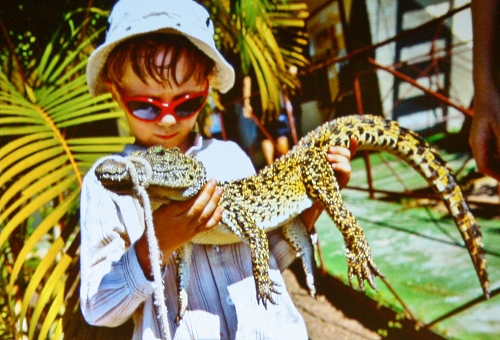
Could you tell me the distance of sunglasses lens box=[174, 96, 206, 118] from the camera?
3.31ft

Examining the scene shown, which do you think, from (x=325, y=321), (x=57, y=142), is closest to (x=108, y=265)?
(x=57, y=142)

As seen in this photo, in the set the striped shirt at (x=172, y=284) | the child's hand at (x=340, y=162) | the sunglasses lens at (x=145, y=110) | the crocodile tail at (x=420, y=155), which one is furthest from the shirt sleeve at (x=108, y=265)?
the crocodile tail at (x=420, y=155)

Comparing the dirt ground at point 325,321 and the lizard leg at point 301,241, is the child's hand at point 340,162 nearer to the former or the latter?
the lizard leg at point 301,241

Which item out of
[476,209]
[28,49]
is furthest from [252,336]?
[476,209]

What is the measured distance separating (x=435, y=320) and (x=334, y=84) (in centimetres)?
142

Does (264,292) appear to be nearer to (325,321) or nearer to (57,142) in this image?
(57,142)

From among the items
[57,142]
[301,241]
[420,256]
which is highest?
[57,142]

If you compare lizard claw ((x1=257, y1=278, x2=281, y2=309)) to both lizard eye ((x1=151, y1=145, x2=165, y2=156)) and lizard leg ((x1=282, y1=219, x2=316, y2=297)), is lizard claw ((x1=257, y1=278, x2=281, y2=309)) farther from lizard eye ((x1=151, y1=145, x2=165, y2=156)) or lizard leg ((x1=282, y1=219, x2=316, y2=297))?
lizard eye ((x1=151, y1=145, x2=165, y2=156))

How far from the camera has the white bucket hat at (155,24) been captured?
3.20ft

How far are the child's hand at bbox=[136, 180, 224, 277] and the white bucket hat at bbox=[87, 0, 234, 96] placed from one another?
40 centimetres

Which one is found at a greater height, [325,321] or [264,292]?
[264,292]

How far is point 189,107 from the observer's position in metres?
1.03

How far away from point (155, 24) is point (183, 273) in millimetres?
672

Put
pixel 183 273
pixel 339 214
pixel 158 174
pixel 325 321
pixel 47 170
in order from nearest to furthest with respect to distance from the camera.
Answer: pixel 158 174 → pixel 183 273 → pixel 339 214 → pixel 47 170 → pixel 325 321
